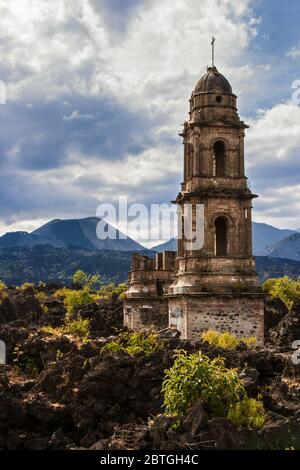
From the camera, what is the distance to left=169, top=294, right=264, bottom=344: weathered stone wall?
30344 millimetres

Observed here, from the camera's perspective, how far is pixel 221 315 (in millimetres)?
30594

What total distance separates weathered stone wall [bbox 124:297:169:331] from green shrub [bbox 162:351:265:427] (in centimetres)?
2286

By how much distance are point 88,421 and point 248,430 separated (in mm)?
4687

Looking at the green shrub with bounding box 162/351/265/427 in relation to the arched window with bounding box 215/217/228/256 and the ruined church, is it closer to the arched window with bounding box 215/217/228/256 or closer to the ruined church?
the ruined church

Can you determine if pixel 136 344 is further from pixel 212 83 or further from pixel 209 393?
pixel 212 83

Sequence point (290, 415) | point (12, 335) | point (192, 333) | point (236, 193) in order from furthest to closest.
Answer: point (236, 193)
point (192, 333)
point (12, 335)
point (290, 415)

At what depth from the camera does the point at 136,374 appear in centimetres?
1870

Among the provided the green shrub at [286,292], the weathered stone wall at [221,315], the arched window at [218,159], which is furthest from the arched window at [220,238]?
the green shrub at [286,292]

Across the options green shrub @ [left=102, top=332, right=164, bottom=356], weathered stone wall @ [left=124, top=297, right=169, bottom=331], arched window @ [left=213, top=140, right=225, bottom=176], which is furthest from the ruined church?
green shrub @ [left=102, top=332, right=164, bottom=356]

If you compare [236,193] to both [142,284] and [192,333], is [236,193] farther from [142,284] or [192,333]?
[142,284]

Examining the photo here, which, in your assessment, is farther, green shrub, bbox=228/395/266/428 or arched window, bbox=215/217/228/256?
arched window, bbox=215/217/228/256

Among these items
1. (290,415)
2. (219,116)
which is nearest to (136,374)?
(290,415)
